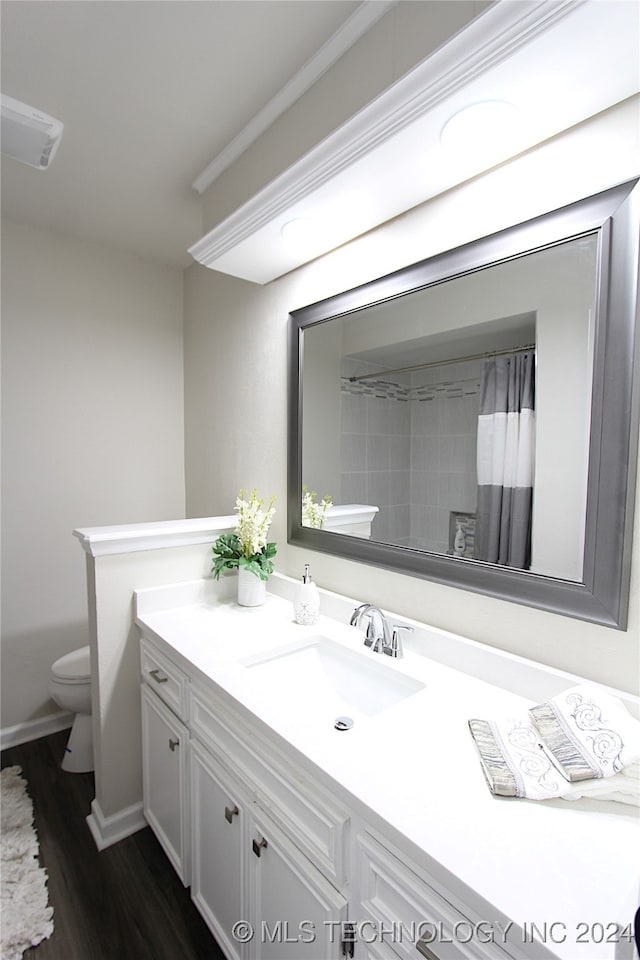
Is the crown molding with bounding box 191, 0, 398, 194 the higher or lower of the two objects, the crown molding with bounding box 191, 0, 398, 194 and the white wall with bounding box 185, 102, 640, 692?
the higher

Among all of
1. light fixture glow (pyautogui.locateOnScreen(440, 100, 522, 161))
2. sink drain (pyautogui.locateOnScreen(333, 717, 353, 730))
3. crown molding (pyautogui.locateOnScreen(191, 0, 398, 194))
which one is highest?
crown molding (pyautogui.locateOnScreen(191, 0, 398, 194))

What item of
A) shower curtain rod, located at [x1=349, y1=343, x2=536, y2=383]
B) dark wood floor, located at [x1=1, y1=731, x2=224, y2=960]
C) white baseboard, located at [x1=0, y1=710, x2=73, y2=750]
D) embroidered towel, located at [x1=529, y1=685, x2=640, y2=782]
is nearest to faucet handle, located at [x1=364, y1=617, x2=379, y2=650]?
embroidered towel, located at [x1=529, y1=685, x2=640, y2=782]

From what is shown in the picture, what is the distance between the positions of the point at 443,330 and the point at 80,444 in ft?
6.67

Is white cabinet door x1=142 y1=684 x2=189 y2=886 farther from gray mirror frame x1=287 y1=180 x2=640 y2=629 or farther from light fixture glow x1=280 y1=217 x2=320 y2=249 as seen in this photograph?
light fixture glow x1=280 y1=217 x2=320 y2=249

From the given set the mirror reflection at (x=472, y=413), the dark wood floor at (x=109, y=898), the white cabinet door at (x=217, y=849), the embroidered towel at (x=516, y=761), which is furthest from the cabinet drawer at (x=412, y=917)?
the dark wood floor at (x=109, y=898)

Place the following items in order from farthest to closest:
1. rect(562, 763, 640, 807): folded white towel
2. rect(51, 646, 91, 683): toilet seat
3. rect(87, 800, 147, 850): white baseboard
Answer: rect(51, 646, 91, 683): toilet seat → rect(87, 800, 147, 850): white baseboard → rect(562, 763, 640, 807): folded white towel

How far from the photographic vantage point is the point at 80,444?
2.48 metres

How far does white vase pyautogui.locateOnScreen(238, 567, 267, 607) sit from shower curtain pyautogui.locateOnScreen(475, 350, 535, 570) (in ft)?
2.89

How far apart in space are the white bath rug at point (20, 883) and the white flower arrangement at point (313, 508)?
1498 millimetres

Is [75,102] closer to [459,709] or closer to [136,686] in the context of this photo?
[136,686]

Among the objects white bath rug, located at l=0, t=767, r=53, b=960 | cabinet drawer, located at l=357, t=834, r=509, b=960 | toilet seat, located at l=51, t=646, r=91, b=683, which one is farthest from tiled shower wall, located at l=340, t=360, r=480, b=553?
white bath rug, located at l=0, t=767, r=53, b=960

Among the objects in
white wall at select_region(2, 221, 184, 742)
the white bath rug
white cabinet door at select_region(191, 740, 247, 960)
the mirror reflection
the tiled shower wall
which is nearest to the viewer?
the mirror reflection

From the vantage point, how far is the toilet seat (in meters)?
2.06

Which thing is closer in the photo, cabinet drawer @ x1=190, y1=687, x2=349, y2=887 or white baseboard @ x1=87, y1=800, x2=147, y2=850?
cabinet drawer @ x1=190, y1=687, x2=349, y2=887
